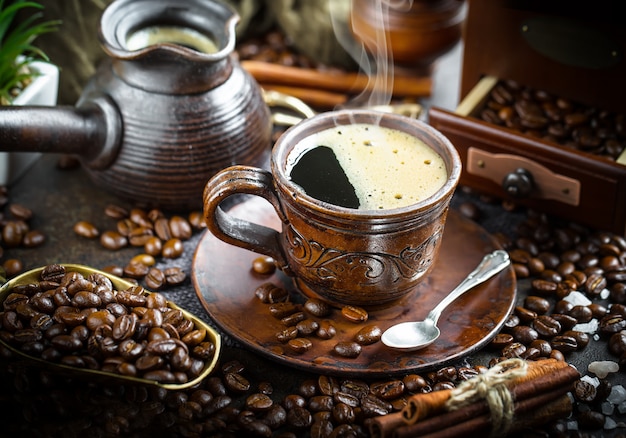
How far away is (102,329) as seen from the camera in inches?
55.6

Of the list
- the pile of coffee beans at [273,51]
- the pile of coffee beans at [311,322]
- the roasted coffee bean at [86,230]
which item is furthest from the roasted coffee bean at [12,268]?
the pile of coffee beans at [273,51]

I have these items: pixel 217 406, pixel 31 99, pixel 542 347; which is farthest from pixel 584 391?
pixel 31 99

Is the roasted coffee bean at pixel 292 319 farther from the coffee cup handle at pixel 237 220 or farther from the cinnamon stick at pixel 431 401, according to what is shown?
the cinnamon stick at pixel 431 401

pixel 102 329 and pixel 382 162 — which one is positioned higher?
pixel 382 162

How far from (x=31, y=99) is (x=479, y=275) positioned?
3.76ft

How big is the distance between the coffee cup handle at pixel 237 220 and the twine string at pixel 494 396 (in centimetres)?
46

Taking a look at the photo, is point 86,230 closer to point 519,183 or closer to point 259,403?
point 259,403

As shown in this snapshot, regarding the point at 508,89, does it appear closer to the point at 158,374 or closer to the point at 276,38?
the point at 276,38

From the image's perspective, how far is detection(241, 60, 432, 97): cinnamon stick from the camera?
2336mm

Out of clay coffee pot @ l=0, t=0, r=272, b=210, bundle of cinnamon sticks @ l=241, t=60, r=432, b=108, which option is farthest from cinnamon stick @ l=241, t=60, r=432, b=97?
clay coffee pot @ l=0, t=0, r=272, b=210

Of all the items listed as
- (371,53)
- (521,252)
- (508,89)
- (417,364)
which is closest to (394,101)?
(371,53)

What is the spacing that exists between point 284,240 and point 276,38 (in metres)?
1.21

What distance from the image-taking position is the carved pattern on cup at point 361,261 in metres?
1.46

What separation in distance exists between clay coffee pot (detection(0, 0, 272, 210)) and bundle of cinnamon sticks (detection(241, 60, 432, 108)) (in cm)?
44
